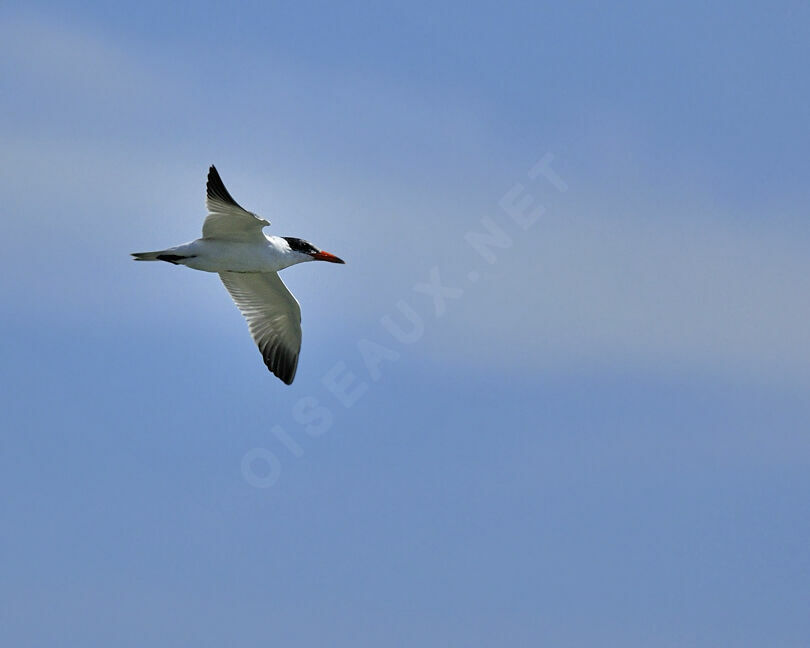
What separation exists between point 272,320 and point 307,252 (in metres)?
2.22

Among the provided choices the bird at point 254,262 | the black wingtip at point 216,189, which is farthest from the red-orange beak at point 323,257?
the black wingtip at point 216,189

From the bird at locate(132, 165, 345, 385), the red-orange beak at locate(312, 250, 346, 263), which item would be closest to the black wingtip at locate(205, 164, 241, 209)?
the bird at locate(132, 165, 345, 385)

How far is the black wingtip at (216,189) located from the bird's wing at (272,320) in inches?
153

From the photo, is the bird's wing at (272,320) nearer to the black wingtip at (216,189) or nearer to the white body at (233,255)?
the white body at (233,255)

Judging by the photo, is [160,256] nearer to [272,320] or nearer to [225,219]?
[225,219]

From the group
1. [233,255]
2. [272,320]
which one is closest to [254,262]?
[233,255]

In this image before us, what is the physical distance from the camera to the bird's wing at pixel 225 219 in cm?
2119

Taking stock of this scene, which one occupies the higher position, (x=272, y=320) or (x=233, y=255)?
(x=272, y=320)

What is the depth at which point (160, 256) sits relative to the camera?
72.1ft

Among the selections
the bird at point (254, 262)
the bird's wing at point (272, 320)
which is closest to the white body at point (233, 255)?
the bird at point (254, 262)

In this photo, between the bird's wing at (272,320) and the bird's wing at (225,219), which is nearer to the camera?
the bird's wing at (225,219)

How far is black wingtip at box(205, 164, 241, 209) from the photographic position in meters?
21.0

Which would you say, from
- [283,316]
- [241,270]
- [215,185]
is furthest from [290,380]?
[215,185]

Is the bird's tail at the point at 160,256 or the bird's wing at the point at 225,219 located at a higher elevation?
the bird's wing at the point at 225,219
